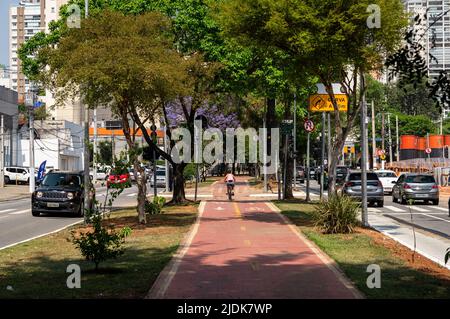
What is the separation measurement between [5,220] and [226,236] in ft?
35.8

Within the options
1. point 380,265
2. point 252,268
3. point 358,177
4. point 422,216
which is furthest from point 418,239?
point 358,177

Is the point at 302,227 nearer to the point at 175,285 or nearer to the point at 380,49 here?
the point at 380,49

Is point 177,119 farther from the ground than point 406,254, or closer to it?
farther from the ground

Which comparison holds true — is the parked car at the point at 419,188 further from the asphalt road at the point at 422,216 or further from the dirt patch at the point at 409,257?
the dirt patch at the point at 409,257

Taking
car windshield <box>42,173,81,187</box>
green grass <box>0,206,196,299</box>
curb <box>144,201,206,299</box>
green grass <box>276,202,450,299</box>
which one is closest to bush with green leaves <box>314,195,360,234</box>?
green grass <box>276,202,450,299</box>

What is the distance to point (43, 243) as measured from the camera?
54.6ft

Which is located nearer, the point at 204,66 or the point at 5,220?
the point at 5,220

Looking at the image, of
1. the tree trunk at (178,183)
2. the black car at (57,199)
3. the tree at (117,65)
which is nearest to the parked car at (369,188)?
the tree trunk at (178,183)

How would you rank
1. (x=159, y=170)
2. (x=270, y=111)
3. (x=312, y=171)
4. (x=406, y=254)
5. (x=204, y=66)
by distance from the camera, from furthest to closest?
(x=312, y=171), (x=159, y=170), (x=270, y=111), (x=204, y=66), (x=406, y=254)

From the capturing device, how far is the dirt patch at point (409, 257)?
472 inches

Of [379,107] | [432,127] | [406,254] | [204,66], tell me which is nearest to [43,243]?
[406,254]

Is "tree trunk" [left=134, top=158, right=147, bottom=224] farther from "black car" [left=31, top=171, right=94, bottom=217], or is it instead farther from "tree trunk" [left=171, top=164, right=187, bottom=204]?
"tree trunk" [left=171, top=164, right=187, bottom=204]

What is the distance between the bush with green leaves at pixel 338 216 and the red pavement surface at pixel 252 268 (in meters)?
0.92

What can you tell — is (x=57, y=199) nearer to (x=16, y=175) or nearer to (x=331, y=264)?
(x=331, y=264)
